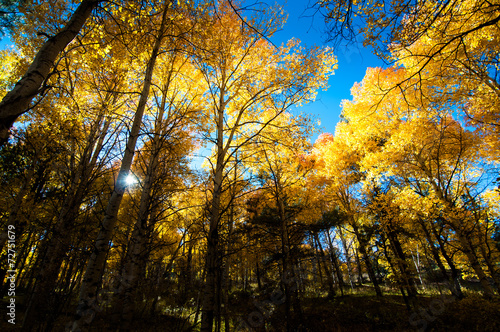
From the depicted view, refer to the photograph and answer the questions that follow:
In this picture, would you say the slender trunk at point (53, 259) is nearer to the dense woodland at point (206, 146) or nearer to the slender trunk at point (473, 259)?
the dense woodland at point (206, 146)

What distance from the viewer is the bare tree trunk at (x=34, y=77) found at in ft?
4.49

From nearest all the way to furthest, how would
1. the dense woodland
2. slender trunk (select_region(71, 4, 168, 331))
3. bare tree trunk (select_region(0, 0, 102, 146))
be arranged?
1. bare tree trunk (select_region(0, 0, 102, 146))
2. slender trunk (select_region(71, 4, 168, 331))
3. the dense woodland

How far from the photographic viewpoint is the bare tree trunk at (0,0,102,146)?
Answer: 1368 mm

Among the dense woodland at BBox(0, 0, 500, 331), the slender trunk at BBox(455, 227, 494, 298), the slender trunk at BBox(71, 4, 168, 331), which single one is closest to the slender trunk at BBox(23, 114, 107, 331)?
the dense woodland at BBox(0, 0, 500, 331)

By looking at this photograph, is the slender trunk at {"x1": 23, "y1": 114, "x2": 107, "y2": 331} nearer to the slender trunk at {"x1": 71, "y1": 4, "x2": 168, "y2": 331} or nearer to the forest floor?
the slender trunk at {"x1": 71, "y1": 4, "x2": 168, "y2": 331}

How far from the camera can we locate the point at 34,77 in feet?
5.16

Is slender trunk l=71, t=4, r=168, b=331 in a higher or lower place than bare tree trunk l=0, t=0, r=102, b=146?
lower

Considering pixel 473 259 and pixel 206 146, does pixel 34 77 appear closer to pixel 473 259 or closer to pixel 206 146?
pixel 206 146

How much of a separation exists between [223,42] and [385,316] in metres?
11.8

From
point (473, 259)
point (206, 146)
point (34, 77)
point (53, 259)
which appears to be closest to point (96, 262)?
point (34, 77)

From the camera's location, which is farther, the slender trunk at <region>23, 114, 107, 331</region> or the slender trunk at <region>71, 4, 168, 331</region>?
the slender trunk at <region>23, 114, 107, 331</region>

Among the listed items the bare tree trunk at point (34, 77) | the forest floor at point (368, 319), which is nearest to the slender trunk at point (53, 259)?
the forest floor at point (368, 319)

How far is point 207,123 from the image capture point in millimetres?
5766

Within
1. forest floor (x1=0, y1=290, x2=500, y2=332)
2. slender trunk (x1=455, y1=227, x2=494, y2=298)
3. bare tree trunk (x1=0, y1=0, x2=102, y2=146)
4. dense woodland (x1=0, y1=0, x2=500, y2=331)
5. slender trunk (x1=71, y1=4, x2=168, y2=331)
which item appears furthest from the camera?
slender trunk (x1=455, y1=227, x2=494, y2=298)
